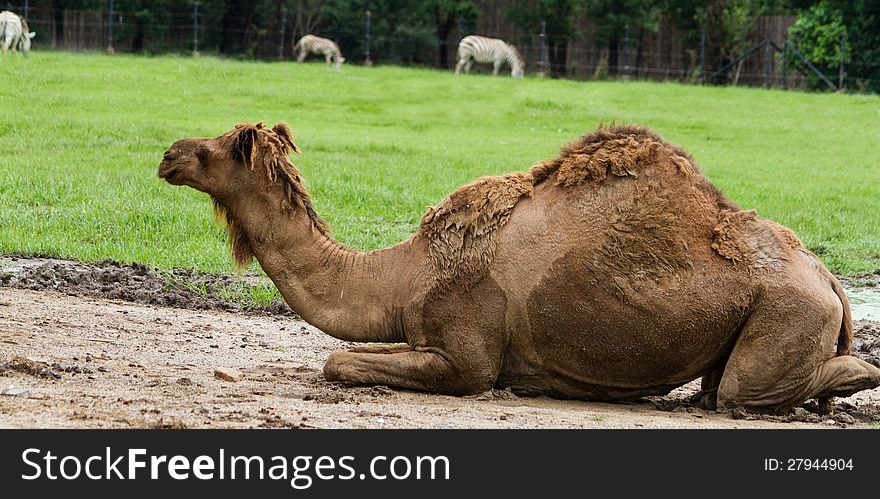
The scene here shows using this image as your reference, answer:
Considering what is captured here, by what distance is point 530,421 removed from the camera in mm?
6555

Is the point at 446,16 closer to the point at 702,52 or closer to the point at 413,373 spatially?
the point at 702,52

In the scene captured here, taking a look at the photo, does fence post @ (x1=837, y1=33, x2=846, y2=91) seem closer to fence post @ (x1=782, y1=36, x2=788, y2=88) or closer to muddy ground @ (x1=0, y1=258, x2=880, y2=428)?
fence post @ (x1=782, y1=36, x2=788, y2=88)

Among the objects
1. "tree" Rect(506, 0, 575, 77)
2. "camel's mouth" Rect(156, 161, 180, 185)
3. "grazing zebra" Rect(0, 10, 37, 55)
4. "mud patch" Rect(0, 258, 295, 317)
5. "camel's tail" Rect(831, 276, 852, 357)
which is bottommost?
"mud patch" Rect(0, 258, 295, 317)

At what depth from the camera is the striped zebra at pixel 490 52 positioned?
148 ft

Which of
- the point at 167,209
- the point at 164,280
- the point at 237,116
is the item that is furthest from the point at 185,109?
the point at 164,280

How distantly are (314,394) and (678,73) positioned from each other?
134 feet

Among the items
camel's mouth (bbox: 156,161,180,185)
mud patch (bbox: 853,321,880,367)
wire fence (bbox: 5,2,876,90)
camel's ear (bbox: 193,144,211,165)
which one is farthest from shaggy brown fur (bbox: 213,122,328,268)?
wire fence (bbox: 5,2,876,90)

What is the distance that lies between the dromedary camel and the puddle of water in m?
3.84

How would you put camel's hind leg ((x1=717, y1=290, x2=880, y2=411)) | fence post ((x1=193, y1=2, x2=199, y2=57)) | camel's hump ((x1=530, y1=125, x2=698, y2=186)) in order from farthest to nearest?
fence post ((x1=193, y1=2, x2=199, y2=57))
camel's hump ((x1=530, y1=125, x2=698, y2=186))
camel's hind leg ((x1=717, y1=290, x2=880, y2=411))

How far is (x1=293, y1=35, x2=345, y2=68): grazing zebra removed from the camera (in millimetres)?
44125

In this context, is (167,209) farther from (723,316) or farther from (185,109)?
(185,109)

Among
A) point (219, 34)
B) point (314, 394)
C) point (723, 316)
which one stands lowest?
point (314, 394)

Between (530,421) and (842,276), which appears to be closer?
(530,421)
